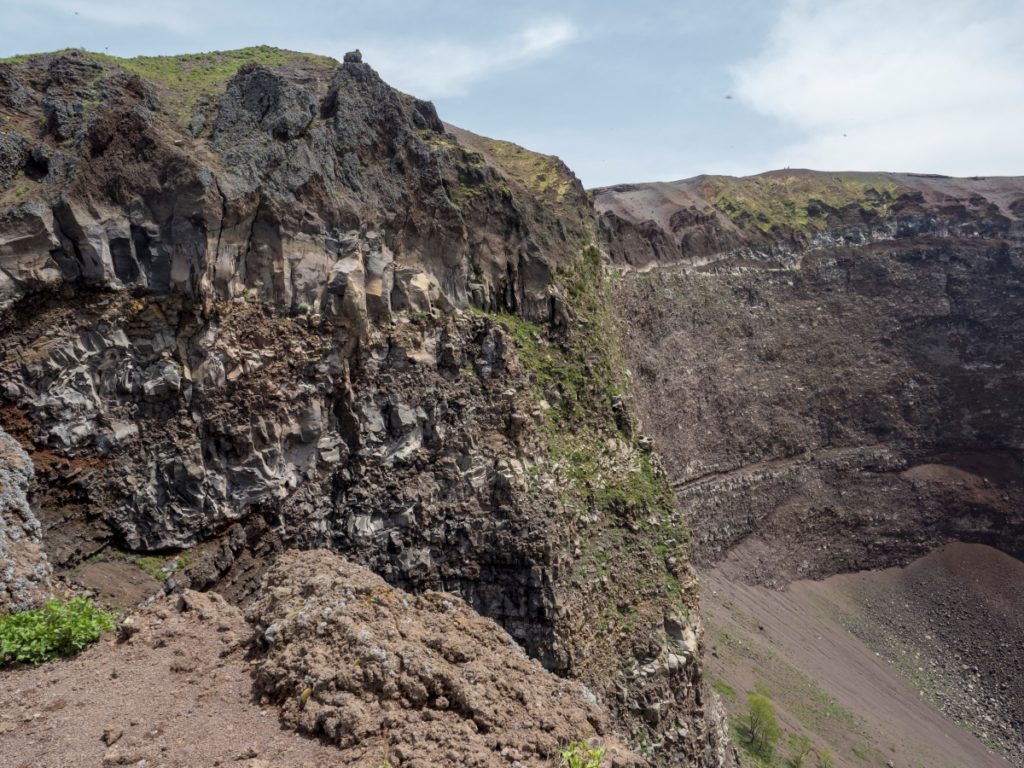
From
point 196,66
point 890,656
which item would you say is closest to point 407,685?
point 196,66

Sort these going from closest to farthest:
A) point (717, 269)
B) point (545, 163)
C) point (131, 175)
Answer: point (131, 175)
point (545, 163)
point (717, 269)

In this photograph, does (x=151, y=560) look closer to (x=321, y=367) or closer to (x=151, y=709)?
(x=321, y=367)

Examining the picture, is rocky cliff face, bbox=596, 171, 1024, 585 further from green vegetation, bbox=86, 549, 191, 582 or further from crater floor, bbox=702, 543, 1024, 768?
green vegetation, bbox=86, 549, 191, 582

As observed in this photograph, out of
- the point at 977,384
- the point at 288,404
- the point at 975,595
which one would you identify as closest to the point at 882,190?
the point at 977,384

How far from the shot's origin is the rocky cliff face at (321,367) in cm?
1614

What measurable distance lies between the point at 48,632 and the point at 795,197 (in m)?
69.5

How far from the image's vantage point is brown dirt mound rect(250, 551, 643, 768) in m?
7.84

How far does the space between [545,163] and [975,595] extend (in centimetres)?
4368

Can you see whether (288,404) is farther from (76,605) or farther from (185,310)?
(76,605)

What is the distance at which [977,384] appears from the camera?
5550cm

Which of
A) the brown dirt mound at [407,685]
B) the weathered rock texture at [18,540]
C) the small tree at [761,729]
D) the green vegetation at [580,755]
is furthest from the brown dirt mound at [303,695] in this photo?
the small tree at [761,729]

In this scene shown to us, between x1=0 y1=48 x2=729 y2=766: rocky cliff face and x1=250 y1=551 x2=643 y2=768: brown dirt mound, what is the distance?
7.99 m

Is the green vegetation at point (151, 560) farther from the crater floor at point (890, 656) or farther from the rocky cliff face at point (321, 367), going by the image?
the crater floor at point (890, 656)

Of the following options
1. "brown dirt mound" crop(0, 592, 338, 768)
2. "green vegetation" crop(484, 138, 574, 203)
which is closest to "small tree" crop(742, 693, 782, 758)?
"green vegetation" crop(484, 138, 574, 203)
